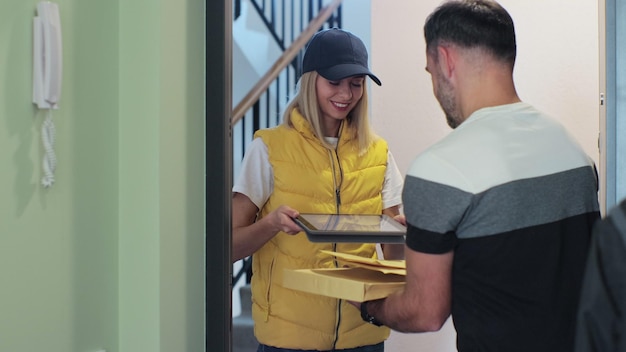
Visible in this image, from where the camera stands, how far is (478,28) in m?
1.54

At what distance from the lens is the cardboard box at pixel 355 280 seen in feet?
5.43

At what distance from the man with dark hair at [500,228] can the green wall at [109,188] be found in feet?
1.59

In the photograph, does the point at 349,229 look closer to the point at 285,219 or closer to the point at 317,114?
the point at 285,219

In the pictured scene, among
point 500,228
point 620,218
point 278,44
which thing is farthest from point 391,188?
point 278,44

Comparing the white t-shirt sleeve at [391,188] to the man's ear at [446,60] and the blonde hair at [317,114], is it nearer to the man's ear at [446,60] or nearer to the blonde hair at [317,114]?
the blonde hair at [317,114]

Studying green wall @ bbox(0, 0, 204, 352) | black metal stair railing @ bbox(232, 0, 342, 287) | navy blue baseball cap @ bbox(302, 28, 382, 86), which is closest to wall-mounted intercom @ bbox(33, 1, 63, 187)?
green wall @ bbox(0, 0, 204, 352)

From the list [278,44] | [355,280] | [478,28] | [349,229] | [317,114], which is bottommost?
[355,280]

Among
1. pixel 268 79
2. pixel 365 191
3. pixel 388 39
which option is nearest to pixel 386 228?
pixel 365 191

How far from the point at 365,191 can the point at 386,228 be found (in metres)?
0.34

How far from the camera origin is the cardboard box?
166 centimetres

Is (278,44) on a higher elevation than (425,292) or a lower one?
higher

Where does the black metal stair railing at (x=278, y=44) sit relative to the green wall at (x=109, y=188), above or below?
above

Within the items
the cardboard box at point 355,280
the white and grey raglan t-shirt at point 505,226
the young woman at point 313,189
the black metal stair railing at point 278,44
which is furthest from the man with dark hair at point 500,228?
the black metal stair railing at point 278,44

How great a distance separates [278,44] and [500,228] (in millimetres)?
4190
